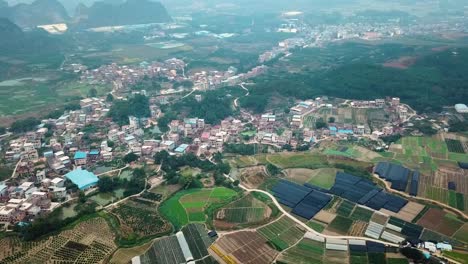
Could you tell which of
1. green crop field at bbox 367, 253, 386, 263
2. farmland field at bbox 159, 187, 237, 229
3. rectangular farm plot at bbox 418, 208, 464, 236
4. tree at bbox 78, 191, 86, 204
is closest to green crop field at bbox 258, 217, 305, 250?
green crop field at bbox 367, 253, 386, 263

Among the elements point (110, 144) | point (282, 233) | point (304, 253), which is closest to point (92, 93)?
point (110, 144)

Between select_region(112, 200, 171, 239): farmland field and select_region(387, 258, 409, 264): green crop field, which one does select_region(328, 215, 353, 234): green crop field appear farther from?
select_region(112, 200, 171, 239): farmland field

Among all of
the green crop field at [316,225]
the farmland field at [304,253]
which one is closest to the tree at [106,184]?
the farmland field at [304,253]

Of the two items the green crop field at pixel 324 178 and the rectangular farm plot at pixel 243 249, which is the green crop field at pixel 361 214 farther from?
the rectangular farm plot at pixel 243 249

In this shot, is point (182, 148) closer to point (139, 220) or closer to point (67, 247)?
point (139, 220)

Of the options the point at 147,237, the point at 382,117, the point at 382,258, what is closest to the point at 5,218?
the point at 147,237

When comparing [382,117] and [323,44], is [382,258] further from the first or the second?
[323,44]
